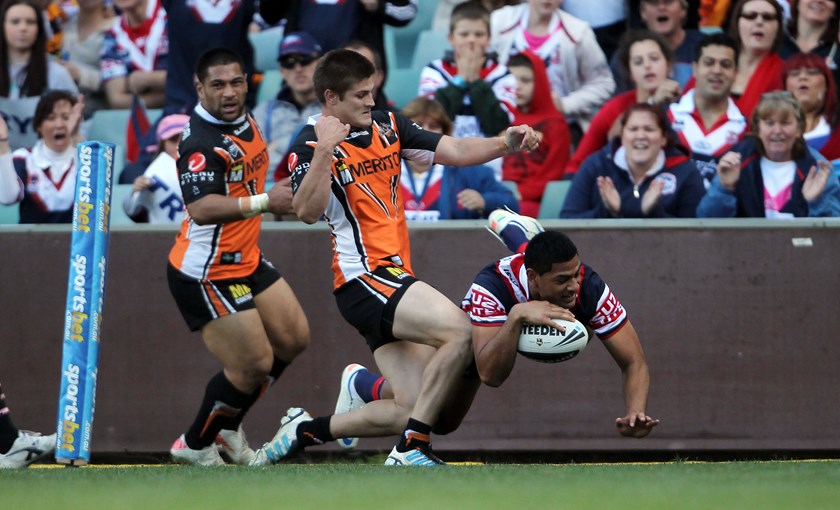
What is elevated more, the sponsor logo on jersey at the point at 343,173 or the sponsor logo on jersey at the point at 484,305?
the sponsor logo on jersey at the point at 343,173

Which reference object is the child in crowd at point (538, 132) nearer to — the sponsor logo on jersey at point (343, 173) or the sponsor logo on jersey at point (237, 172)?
the sponsor logo on jersey at point (237, 172)

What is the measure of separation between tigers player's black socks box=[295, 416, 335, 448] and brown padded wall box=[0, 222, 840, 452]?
1.07 meters

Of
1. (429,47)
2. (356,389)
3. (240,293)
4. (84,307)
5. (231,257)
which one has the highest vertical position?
(429,47)

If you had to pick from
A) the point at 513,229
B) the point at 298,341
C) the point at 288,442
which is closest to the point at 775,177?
the point at 513,229

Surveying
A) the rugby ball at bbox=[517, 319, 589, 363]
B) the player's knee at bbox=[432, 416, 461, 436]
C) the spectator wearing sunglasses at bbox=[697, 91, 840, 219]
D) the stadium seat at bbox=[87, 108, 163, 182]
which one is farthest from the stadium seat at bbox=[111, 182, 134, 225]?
the rugby ball at bbox=[517, 319, 589, 363]

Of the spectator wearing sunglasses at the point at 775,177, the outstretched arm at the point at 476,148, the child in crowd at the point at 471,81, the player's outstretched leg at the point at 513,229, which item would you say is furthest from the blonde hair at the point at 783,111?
the outstretched arm at the point at 476,148

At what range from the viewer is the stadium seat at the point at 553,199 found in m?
9.64

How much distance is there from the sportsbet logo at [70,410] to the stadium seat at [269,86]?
3773 millimetres

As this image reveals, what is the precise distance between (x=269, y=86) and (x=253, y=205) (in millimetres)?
3970

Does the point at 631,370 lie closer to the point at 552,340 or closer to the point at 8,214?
the point at 552,340

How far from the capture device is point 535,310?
6.54m

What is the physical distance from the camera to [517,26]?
1086cm

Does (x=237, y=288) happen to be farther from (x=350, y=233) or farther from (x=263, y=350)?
(x=350, y=233)

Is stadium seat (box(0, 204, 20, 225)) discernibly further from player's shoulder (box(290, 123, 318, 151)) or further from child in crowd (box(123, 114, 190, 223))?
player's shoulder (box(290, 123, 318, 151))
